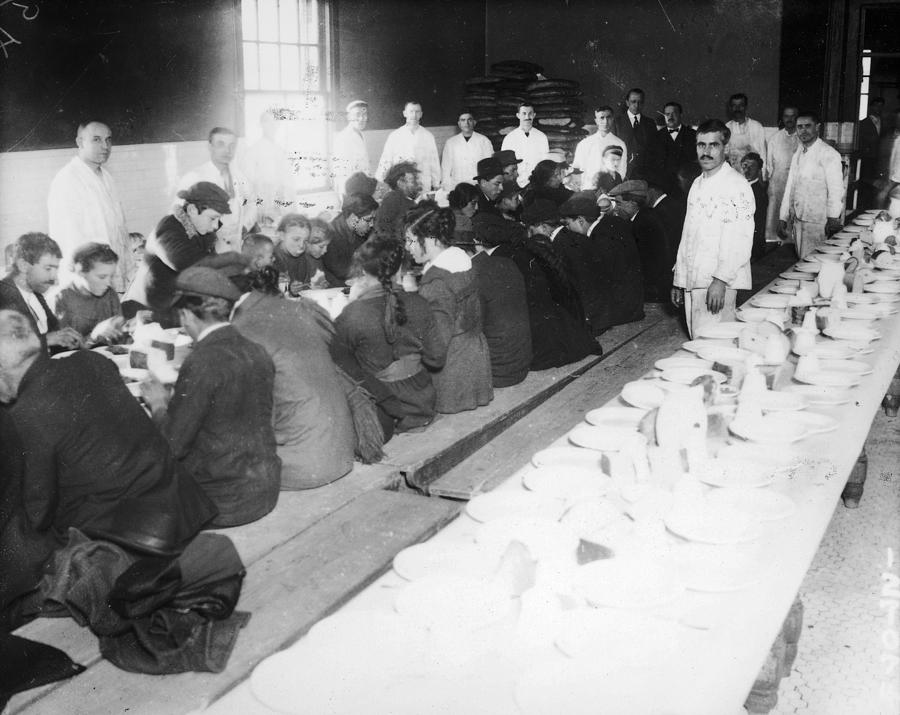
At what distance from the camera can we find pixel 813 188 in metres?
9.47

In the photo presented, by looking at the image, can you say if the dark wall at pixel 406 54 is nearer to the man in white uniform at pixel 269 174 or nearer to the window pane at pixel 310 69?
the window pane at pixel 310 69

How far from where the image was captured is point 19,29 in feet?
21.8

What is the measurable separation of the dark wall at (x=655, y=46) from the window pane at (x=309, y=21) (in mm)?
4710

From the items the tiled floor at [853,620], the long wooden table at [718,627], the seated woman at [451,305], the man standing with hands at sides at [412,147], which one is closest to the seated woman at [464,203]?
the seated woman at [451,305]

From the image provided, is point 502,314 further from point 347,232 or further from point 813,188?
point 813,188

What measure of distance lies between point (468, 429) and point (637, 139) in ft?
27.3

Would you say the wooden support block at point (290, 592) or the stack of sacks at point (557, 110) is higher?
the stack of sacks at point (557, 110)

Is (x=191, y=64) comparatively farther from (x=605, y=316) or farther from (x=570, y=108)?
(x=570, y=108)

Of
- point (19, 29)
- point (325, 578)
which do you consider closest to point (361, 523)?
point (325, 578)

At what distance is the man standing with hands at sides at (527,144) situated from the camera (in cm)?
1210

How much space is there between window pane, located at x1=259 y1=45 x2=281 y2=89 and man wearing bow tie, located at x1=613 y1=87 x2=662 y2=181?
4474 millimetres

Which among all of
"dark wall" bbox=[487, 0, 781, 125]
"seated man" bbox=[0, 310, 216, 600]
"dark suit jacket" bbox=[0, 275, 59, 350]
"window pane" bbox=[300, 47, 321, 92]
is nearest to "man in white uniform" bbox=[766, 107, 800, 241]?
"dark wall" bbox=[487, 0, 781, 125]

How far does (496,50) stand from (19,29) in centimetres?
884

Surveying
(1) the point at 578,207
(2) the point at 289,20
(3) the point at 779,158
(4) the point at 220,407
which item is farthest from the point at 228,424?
(3) the point at 779,158
